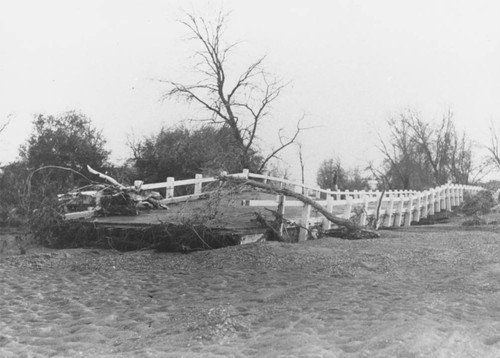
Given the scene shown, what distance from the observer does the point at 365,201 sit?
51.5 ft

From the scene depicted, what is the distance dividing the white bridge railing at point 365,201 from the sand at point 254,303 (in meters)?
3.25

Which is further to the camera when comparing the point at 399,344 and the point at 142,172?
the point at 142,172

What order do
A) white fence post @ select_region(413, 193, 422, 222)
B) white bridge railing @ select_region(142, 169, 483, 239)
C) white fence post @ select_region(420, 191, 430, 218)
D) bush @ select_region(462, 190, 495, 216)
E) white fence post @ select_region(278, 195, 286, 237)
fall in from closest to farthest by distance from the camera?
white fence post @ select_region(278, 195, 286, 237) → white bridge railing @ select_region(142, 169, 483, 239) → white fence post @ select_region(413, 193, 422, 222) → white fence post @ select_region(420, 191, 430, 218) → bush @ select_region(462, 190, 495, 216)

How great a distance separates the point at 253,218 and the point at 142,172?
1661 centimetres

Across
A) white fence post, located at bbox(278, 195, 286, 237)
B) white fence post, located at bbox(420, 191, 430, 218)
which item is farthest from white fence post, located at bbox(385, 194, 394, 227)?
white fence post, located at bbox(278, 195, 286, 237)

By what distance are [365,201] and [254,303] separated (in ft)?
Answer: 35.0

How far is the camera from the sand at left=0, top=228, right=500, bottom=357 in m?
4.13

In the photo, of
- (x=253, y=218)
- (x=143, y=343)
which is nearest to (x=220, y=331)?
(x=143, y=343)

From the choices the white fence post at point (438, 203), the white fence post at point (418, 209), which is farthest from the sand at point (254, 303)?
the white fence post at point (438, 203)

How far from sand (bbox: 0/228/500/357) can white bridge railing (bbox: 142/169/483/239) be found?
10.7 ft

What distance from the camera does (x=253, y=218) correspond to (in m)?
11.7

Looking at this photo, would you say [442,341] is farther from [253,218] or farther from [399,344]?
[253,218]

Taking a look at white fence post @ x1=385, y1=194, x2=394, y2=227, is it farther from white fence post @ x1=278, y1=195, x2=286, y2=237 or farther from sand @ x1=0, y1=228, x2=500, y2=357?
sand @ x1=0, y1=228, x2=500, y2=357

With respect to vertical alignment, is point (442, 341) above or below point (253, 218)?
below
